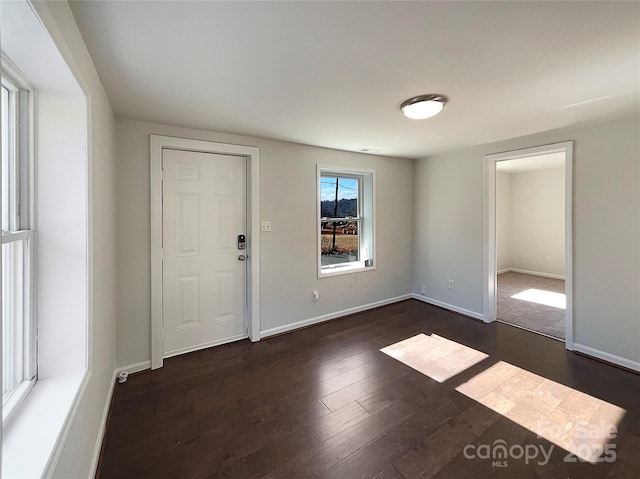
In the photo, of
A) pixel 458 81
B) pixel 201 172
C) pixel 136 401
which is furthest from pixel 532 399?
pixel 201 172

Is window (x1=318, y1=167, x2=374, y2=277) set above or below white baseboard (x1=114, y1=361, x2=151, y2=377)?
above

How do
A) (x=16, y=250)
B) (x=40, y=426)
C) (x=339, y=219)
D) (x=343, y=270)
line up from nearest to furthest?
1. (x=40, y=426)
2. (x=16, y=250)
3. (x=343, y=270)
4. (x=339, y=219)

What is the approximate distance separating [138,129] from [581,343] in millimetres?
4628

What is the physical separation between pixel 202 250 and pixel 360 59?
87.0 inches

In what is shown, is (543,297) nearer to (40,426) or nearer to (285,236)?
(285,236)

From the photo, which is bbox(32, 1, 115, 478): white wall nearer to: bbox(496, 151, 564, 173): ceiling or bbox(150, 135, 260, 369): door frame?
bbox(150, 135, 260, 369): door frame

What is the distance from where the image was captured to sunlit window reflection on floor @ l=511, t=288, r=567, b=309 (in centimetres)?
429

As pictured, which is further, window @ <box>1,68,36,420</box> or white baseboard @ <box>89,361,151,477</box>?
white baseboard @ <box>89,361,151,477</box>

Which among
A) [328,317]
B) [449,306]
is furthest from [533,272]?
[328,317]

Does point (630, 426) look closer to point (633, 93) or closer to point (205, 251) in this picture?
point (633, 93)

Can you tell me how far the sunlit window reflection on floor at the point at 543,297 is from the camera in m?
4.29

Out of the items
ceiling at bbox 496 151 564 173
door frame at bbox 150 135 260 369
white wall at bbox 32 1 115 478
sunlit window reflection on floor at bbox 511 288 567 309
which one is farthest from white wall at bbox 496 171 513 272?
white wall at bbox 32 1 115 478

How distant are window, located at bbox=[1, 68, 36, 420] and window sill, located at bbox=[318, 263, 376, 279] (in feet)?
8.83

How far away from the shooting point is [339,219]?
3996 millimetres
